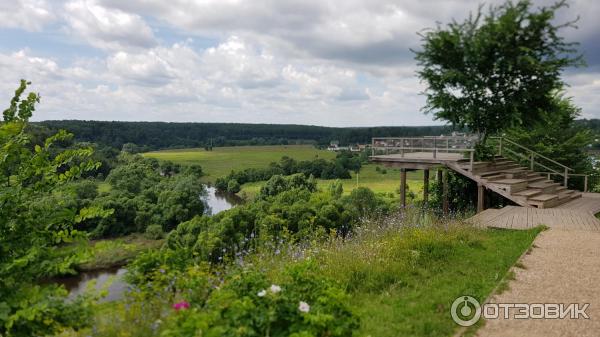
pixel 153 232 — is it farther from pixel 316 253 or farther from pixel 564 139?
pixel 316 253

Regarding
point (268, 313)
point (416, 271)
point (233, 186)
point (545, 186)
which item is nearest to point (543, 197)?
point (545, 186)

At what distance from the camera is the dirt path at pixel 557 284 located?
4.80 m

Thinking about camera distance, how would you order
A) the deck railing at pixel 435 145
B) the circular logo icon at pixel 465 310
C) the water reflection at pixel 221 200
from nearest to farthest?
the circular logo icon at pixel 465 310 < the deck railing at pixel 435 145 < the water reflection at pixel 221 200

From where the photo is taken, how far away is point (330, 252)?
7.20m

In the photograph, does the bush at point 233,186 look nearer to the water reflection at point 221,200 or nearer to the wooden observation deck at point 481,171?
the water reflection at point 221,200

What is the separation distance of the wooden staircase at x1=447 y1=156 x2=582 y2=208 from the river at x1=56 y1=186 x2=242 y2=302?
1090 cm

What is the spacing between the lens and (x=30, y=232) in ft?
12.5

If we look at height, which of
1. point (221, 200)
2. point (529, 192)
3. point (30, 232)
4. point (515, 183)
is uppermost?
point (30, 232)

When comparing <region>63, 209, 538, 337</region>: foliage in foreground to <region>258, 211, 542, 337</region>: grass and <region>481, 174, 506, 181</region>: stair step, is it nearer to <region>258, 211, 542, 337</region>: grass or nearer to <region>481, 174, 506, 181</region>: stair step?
<region>258, 211, 542, 337</region>: grass

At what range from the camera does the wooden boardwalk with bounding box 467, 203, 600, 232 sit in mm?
10406

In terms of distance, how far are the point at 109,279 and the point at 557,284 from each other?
6085 millimetres

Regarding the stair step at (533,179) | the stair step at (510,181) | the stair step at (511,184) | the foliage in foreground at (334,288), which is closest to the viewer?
the foliage in foreground at (334,288)

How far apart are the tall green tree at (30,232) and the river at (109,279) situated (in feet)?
0.86

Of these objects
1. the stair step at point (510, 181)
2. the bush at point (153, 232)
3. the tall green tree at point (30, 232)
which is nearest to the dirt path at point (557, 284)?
the stair step at point (510, 181)
